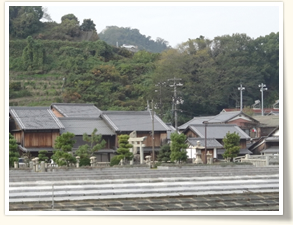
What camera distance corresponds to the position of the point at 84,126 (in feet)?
104

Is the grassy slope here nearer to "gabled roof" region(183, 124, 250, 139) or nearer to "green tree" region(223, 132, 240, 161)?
"gabled roof" region(183, 124, 250, 139)

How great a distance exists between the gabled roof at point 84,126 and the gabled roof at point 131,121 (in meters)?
0.42

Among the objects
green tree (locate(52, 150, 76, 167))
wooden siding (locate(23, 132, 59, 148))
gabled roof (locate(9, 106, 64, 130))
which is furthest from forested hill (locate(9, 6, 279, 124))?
green tree (locate(52, 150, 76, 167))

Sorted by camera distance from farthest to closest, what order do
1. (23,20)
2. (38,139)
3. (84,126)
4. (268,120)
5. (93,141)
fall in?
(23,20)
(268,120)
(84,126)
(38,139)
(93,141)

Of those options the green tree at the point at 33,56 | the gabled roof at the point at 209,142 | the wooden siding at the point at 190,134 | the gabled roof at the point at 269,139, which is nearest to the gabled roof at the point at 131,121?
the gabled roof at the point at 209,142

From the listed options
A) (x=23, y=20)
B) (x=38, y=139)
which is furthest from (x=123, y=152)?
(x=23, y=20)

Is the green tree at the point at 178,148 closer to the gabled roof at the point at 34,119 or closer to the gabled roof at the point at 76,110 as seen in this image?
the gabled roof at the point at 34,119

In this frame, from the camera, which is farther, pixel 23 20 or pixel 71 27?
pixel 71 27

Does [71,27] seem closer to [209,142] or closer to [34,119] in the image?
[34,119]

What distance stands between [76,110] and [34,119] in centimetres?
681

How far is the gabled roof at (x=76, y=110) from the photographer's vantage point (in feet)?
117

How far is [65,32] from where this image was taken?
62.8 m

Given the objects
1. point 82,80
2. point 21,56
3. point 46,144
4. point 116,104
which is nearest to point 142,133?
point 46,144

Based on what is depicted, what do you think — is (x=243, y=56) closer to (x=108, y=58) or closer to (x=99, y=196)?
(x=108, y=58)
